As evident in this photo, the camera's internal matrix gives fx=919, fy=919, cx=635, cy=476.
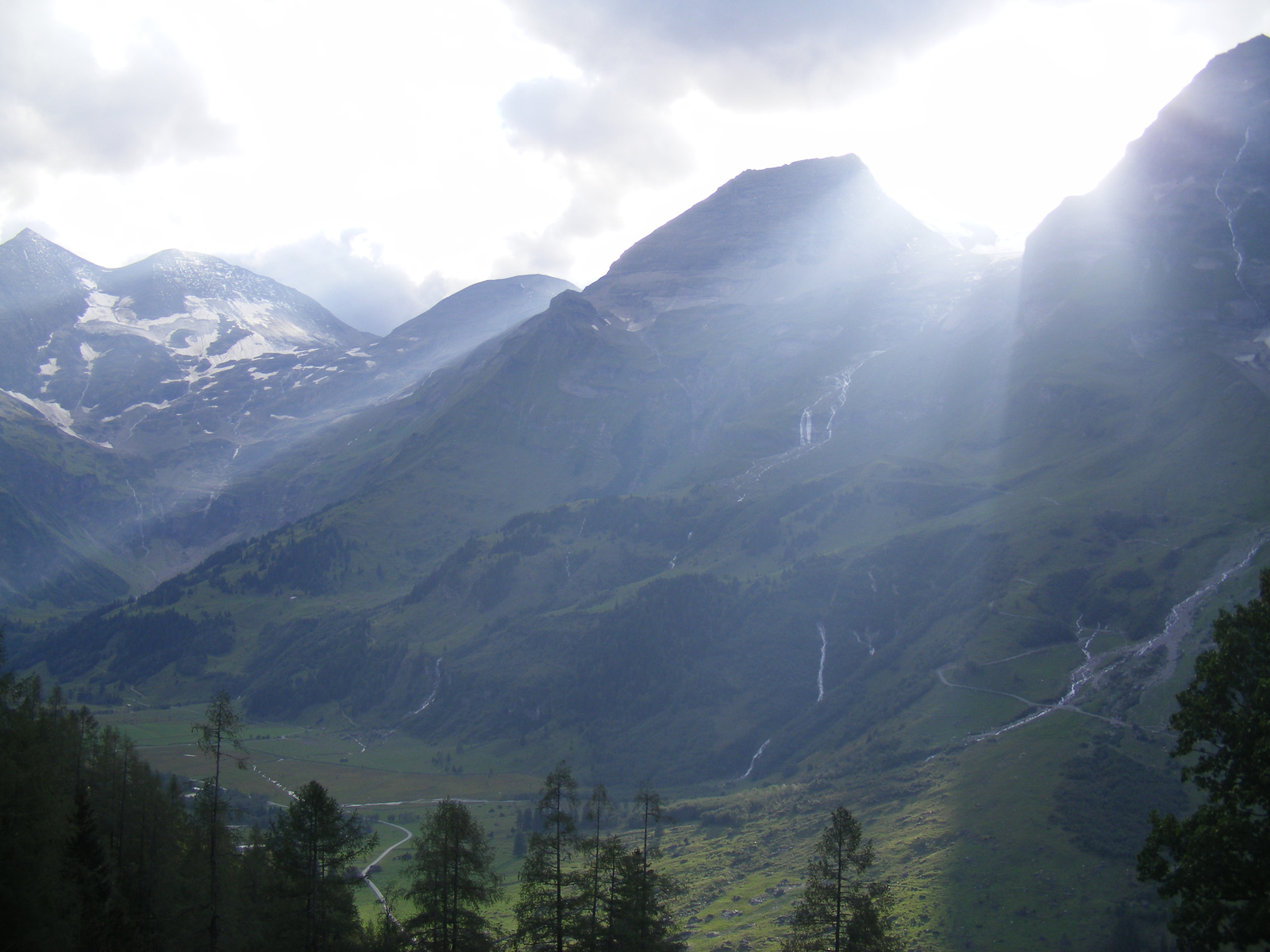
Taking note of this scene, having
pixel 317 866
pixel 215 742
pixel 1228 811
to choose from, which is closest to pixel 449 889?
pixel 317 866

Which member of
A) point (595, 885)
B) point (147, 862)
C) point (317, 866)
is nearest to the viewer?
point (595, 885)

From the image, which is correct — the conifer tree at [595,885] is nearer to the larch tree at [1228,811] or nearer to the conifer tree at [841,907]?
the conifer tree at [841,907]

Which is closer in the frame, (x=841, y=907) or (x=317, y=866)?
(x=841, y=907)

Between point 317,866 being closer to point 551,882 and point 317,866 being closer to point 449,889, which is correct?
point 449,889

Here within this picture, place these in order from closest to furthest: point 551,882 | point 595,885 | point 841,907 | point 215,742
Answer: point 841,907
point 595,885
point 551,882
point 215,742

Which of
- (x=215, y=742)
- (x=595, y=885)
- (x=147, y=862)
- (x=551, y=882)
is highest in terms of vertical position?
(x=215, y=742)

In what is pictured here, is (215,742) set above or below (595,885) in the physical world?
above

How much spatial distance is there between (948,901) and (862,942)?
340 feet

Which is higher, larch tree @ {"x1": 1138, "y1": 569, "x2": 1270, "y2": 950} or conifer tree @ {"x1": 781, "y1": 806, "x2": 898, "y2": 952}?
larch tree @ {"x1": 1138, "y1": 569, "x2": 1270, "y2": 950}

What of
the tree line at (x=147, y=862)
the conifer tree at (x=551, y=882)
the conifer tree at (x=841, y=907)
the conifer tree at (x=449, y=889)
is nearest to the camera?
the tree line at (x=147, y=862)

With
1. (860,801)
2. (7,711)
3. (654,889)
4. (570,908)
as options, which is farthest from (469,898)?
(860,801)

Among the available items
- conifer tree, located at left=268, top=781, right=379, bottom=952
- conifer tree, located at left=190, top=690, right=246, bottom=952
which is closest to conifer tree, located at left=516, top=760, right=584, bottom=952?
conifer tree, located at left=268, top=781, right=379, bottom=952

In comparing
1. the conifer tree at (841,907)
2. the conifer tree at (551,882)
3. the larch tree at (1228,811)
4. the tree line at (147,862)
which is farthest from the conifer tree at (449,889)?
the larch tree at (1228,811)

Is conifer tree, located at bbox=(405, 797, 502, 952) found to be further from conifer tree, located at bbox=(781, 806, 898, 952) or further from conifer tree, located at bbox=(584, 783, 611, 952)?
conifer tree, located at bbox=(781, 806, 898, 952)
